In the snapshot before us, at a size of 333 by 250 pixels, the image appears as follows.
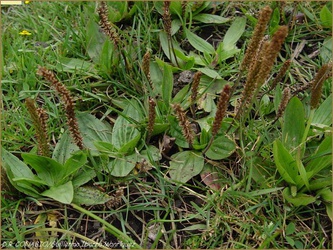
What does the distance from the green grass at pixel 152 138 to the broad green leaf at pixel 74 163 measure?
0.22 feet

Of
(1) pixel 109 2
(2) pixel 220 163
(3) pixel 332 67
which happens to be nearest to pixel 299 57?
(3) pixel 332 67

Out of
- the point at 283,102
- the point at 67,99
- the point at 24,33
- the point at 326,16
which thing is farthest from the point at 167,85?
the point at 326,16

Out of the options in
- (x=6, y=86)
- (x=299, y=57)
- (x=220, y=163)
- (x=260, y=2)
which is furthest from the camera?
(x=260, y=2)

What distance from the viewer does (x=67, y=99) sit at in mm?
2184

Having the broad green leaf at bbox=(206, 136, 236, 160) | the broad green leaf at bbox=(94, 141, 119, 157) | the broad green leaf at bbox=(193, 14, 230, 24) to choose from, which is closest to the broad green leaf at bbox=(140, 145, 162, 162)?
the broad green leaf at bbox=(94, 141, 119, 157)

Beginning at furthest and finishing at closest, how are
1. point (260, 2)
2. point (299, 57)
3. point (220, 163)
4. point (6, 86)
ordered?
1. point (260, 2)
2. point (299, 57)
3. point (6, 86)
4. point (220, 163)

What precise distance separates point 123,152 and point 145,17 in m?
1.19

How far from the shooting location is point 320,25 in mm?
3346

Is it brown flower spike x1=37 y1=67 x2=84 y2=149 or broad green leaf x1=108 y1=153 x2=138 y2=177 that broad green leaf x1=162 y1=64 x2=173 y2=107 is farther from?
brown flower spike x1=37 y1=67 x2=84 y2=149

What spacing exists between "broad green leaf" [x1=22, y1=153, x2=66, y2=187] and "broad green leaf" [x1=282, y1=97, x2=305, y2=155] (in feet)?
4.09

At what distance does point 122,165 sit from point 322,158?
108cm

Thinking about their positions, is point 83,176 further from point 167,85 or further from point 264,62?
point 264,62

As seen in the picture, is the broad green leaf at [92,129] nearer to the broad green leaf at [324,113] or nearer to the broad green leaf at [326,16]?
the broad green leaf at [324,113]

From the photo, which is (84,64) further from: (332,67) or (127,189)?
(332,67)
